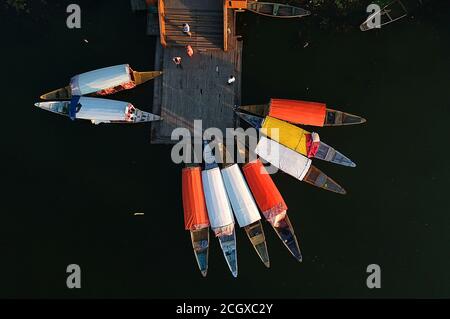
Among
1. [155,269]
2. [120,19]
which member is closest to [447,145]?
[155,269]

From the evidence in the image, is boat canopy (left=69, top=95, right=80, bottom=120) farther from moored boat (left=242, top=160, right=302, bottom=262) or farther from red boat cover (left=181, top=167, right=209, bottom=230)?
moored boat (left=242, top=160, right=302, bottom=262)

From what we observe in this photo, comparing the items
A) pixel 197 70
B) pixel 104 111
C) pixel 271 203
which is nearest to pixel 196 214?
pixel 271 203

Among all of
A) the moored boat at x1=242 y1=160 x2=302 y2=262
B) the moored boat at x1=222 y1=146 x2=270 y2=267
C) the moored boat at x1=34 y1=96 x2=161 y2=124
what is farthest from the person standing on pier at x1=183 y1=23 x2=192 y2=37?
the moored boat at x1=242 y1=160 x2=302 y2=262

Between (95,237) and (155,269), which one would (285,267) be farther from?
(95,237)

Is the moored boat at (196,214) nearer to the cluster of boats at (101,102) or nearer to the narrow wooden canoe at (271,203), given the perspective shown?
the narrow wooden canoe at (271,203)

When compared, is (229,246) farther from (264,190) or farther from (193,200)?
(264,190)

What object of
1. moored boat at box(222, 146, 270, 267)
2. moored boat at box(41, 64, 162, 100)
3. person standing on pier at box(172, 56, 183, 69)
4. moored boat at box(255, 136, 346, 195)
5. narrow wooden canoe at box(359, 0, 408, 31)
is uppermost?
narrow wooden canoe at box(359, 0, 408, 31)
